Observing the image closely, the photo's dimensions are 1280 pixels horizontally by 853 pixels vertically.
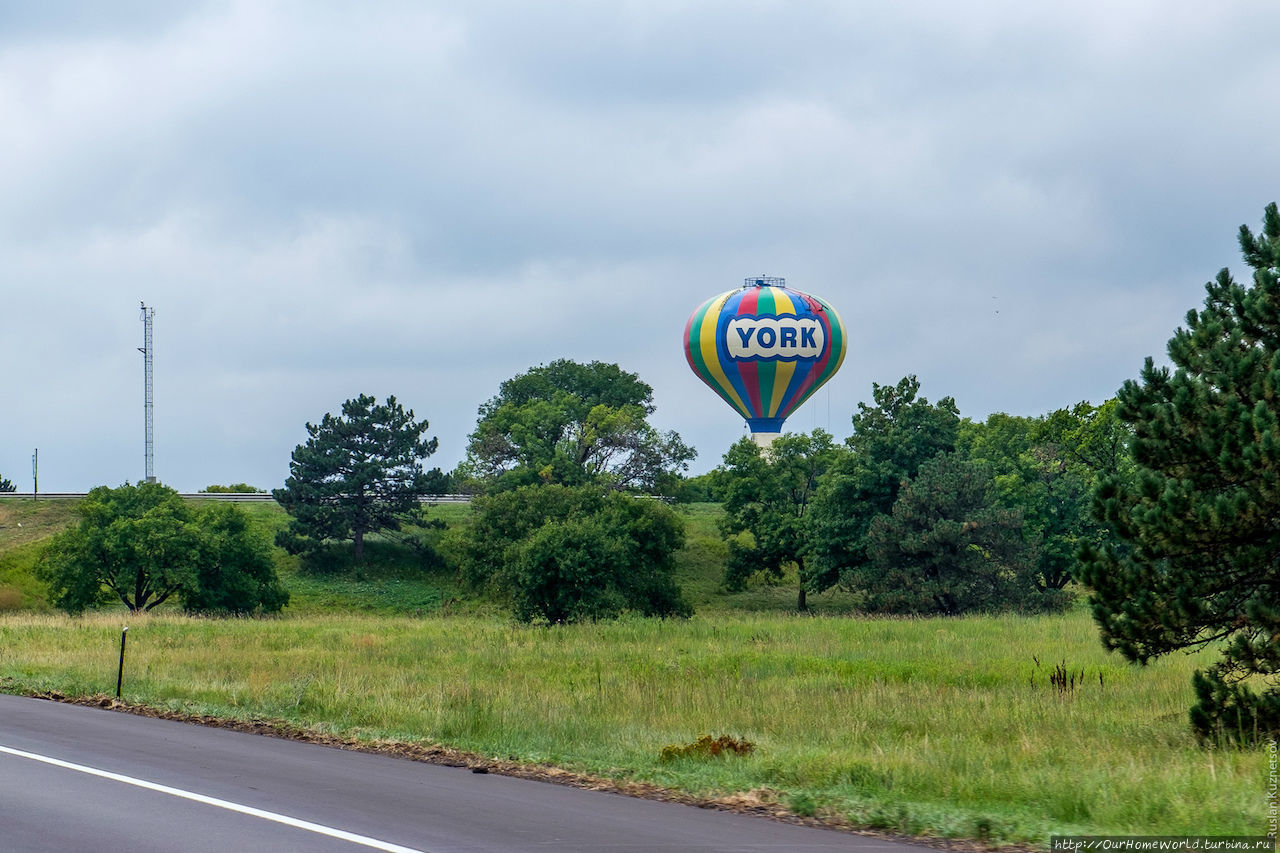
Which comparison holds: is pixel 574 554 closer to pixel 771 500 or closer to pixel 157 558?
pixel 157 558

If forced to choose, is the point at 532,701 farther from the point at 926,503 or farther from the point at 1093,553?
the point at 926,503

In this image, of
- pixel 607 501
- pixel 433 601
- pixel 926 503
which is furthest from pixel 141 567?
pixel 926 503

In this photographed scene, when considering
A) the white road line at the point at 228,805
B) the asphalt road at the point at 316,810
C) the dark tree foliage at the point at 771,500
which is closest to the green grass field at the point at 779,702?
the asphalt road at the point at 316,810

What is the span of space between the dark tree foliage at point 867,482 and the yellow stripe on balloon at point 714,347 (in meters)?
17.0

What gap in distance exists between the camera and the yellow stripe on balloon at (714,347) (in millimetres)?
77750

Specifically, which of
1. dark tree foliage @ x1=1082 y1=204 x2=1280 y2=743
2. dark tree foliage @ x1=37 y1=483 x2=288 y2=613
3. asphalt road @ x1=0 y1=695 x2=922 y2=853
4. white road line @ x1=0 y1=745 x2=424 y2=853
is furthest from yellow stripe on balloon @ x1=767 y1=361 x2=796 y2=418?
white road line @ x1=0 y1=745 x2=424 y2=853

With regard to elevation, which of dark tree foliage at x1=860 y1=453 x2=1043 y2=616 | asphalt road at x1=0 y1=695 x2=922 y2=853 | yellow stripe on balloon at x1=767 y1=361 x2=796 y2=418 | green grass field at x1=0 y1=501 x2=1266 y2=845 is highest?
yellow stripe on balloon at x1=767 y1=361 x2=796 y2=418

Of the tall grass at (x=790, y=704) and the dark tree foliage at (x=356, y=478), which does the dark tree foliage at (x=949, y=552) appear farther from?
the dark tree foliage at (x=356, y=478)

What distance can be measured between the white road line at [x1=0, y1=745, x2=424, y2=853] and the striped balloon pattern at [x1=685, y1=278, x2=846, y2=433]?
6528 centimetres

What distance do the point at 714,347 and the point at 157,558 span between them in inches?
1416

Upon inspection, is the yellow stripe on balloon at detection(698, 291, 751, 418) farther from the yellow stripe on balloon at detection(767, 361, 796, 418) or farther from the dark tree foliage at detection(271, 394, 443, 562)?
the dark tree foliage at detection(271, 394, 443, 562)

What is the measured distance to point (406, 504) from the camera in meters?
74.6

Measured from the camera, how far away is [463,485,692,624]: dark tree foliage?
48.3 m

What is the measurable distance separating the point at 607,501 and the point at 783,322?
2479 cm
